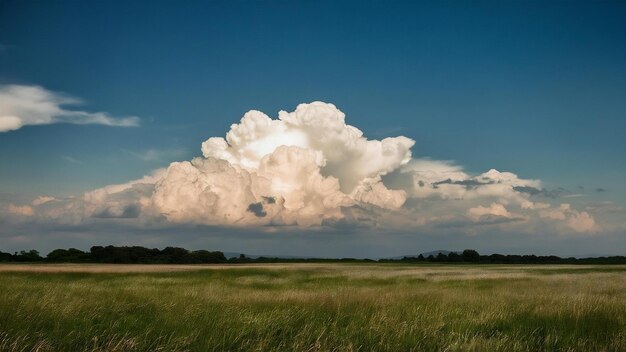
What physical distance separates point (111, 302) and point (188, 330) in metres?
6.01

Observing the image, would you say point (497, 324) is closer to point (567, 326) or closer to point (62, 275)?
point (567, 326)

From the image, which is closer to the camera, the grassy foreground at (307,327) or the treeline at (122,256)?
the grassy foreground at (307,327)

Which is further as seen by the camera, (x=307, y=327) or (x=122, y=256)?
(x=122, y=256)

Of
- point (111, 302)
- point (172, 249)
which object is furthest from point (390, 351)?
point (172, 249)

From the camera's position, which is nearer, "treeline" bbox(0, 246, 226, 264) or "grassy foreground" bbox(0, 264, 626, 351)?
"grassy foreground" bbox(0, 264, 626, 351)

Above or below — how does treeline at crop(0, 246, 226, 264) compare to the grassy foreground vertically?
above

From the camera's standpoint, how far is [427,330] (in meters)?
11.8

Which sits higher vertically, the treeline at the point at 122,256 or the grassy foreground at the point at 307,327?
the treeline at the point at 122,256

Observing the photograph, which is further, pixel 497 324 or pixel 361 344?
pixel 497 324

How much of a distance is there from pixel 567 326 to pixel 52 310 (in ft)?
41.9

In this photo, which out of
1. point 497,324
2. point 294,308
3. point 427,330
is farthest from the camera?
point 294,308

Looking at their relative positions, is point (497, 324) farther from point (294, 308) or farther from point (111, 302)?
point (111, 302)

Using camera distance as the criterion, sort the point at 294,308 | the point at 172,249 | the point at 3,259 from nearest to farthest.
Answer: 1. the point at 294,308
2. the point at 3,259
3. the point at 172,249

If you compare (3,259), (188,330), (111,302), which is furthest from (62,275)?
(3,259)
